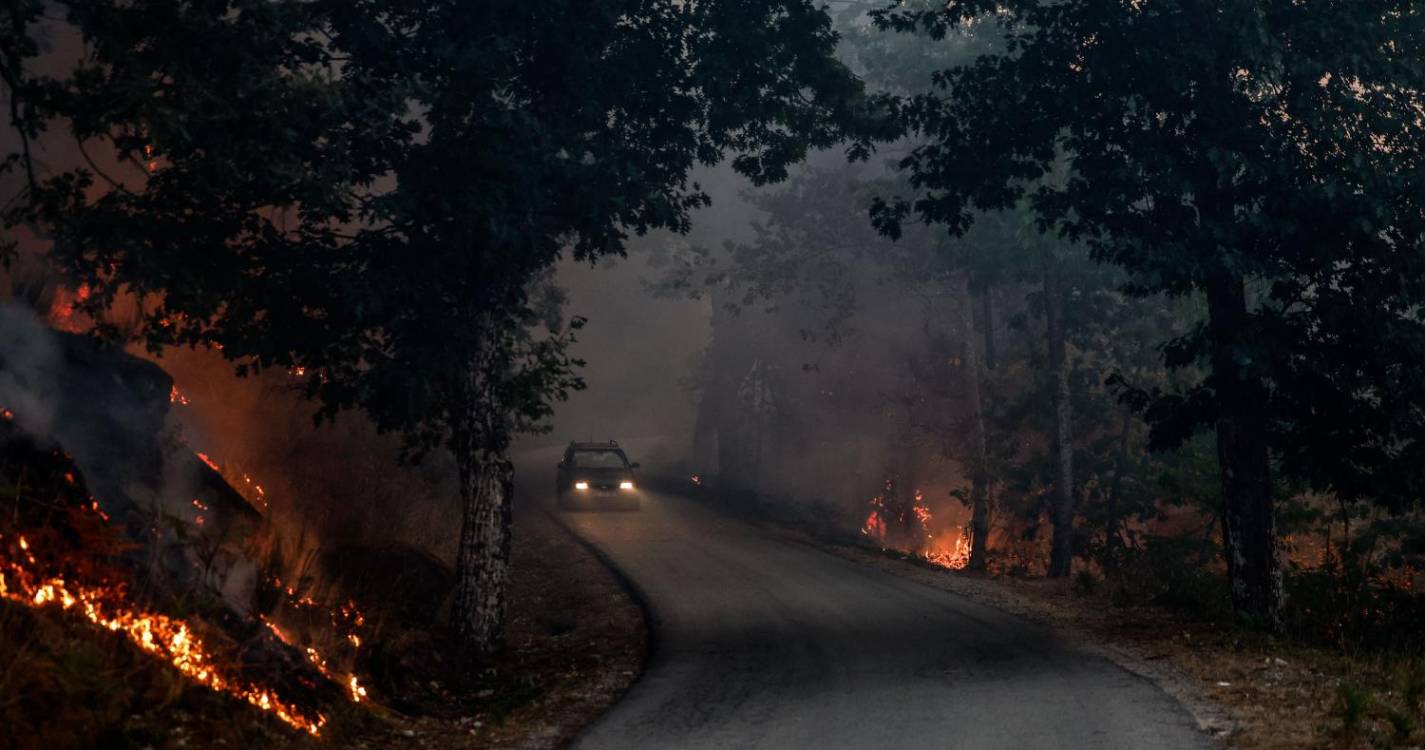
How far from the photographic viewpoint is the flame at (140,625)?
295 inches

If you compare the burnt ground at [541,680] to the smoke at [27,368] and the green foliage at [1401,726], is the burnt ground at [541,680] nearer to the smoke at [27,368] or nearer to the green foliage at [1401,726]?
the smoke at [27,368]

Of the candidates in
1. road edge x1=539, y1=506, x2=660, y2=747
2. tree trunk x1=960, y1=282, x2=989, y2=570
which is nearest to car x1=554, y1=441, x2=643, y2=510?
road edge x1=539, y1=506, x2=660, y2=747

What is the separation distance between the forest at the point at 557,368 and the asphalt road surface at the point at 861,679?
0.07m

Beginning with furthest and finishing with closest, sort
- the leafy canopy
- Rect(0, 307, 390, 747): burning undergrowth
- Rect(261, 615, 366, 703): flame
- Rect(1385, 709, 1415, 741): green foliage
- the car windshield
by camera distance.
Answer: the car windshield < the leafy canopy < Rect(261, 615, 366, 703): flame < Rect(1385, 709, 1415, 741): green foliage < Rect(0, 307, 390, 747): burning undergrowth

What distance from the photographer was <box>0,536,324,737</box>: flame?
750 cm

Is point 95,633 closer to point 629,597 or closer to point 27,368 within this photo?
point 27,368

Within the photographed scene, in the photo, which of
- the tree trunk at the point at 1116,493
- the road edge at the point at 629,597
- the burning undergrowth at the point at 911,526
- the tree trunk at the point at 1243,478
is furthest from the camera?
the burning undergrowth at the point at 911,526

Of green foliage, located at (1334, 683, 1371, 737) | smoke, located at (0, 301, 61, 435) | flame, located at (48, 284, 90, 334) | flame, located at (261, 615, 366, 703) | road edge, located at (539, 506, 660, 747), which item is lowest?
road edge, located at (539, 506, 660, 747)

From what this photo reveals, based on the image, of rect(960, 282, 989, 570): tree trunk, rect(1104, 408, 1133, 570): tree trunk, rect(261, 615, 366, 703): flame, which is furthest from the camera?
rect(960, 282, 989, 570): tree trunk

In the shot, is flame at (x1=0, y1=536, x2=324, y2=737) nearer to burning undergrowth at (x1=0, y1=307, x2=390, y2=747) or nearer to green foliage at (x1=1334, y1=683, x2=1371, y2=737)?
burning undergrowth at (x1=0, y1=307, x2=390, y2=747)

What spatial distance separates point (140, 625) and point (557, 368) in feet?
19.4

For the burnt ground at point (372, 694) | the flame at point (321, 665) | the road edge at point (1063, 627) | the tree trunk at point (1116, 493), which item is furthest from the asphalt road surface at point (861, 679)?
the tree trunk at point (1116, 493)

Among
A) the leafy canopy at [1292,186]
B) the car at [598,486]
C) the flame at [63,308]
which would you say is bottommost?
the car at [598,486]

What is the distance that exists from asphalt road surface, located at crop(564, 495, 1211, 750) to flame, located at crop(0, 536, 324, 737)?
8.47ft
